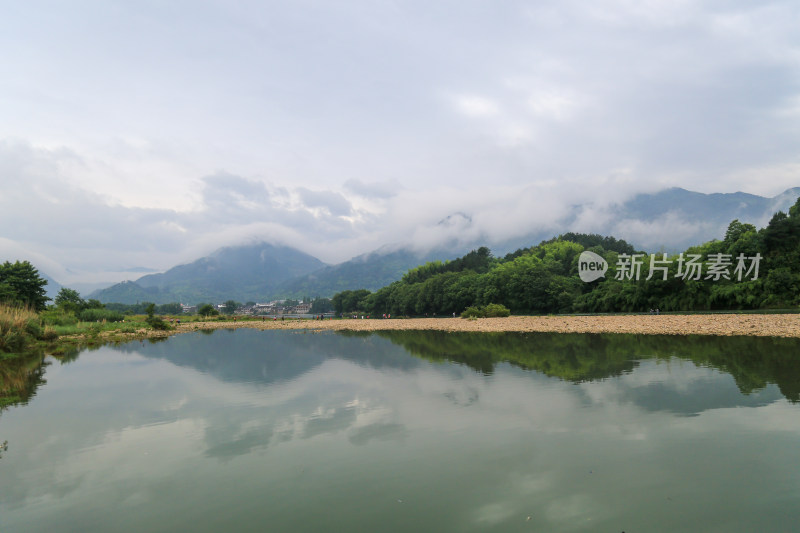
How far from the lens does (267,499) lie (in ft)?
21.3

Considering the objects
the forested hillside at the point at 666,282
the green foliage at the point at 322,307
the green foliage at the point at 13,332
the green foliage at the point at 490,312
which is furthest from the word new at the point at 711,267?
the green foliage at the point at 322,307

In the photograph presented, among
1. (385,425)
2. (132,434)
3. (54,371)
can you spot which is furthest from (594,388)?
(54,371)

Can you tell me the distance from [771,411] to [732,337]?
17.5 m

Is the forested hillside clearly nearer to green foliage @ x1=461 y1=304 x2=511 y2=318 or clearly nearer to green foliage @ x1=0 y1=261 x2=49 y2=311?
green foliage @ x1=461 y1=304 x2=511 y2=318

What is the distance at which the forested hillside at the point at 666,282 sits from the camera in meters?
39.0

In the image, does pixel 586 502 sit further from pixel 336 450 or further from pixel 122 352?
pixel 122 352

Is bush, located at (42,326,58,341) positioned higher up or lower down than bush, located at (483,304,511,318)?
lower down

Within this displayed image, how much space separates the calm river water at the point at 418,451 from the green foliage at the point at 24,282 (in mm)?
29595

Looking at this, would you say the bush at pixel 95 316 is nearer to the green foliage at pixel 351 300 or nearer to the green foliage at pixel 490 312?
the green foliage at pixel 490 312

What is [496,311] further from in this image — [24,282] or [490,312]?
[24,282]

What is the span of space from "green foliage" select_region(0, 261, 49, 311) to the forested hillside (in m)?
57.9

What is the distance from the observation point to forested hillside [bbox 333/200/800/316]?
128 feet

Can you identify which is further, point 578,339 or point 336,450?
point 578,339

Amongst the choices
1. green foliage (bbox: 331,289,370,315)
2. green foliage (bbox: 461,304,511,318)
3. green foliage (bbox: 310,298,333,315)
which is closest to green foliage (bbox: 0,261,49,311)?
green foliage (bbox: 461,304,511,318)
